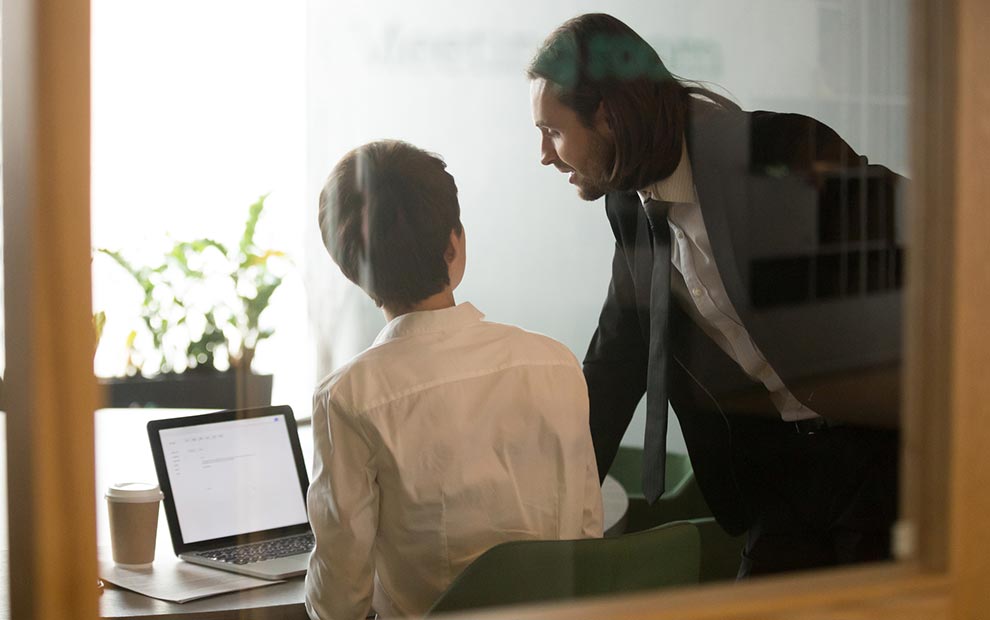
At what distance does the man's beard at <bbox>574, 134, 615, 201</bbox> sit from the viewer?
123 cm

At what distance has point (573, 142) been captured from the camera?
1237mm

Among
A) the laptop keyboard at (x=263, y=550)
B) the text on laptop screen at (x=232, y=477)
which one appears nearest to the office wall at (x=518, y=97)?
the text on laptop screen at (x=232, y=477)

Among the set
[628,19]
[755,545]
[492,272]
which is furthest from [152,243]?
[755,545]

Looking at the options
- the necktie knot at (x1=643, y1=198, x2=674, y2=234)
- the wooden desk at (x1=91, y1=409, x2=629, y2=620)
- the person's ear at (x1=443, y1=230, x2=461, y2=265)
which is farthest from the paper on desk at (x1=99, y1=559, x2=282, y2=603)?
the necktie knot at (x1=643, y1=198, x2=674, y2=234)

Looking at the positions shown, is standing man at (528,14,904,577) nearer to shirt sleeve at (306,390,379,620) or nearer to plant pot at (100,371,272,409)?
shirt sleeve at (306,390,379,620)

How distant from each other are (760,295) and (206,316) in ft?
2.33

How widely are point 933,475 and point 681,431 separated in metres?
0.59

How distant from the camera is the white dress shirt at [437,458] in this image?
3.81ft

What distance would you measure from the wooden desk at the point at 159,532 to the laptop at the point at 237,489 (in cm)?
2

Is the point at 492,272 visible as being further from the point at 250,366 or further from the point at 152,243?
the point at 152,243

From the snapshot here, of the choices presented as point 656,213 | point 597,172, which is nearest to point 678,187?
point 656,213

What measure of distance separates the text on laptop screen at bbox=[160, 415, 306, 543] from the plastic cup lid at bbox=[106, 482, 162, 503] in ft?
0.20

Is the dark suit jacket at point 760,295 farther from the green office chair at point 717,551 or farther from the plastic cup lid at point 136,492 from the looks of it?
the plastic cup lid at point 136,492

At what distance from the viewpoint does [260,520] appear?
116 centimetres
